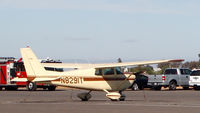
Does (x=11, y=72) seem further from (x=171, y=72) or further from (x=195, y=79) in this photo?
(x=195, y=79)

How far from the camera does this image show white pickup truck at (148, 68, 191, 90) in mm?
43066

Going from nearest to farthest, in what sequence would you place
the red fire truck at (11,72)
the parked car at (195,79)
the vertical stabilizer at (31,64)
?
the vertical stabilizer at (31,64) < the parked car at (195,79) < the red fire truck at (11,72)

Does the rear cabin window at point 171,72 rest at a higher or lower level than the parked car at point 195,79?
higher

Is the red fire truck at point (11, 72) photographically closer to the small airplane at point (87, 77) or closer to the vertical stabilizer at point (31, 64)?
the small airplane at point (87, 77)

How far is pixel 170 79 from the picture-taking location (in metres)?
43.3

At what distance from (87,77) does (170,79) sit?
18123mm

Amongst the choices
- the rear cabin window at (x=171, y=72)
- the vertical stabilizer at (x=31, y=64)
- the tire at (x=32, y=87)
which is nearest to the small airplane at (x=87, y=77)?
the vertical stabilizer at (x=31, y=64)

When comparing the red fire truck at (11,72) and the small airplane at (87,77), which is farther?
the red fire truck at (11,72)

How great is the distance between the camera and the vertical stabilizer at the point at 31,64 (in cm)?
2575

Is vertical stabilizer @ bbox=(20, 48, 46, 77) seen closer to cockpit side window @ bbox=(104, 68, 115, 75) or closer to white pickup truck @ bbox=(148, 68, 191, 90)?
cockpit side window @ bbox=(104, 68, 115, 75)

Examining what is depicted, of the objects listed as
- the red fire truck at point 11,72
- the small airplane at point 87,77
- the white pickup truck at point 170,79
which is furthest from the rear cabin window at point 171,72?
the small airplane at point 87,77

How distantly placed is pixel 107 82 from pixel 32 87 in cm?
1667

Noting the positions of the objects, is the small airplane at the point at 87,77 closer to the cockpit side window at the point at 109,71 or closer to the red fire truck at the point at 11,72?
the cockpit side window at the point at 109,71

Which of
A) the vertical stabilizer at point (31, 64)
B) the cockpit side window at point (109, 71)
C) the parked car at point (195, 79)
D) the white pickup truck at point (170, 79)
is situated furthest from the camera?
the white pickup truck at point (170, 79)
